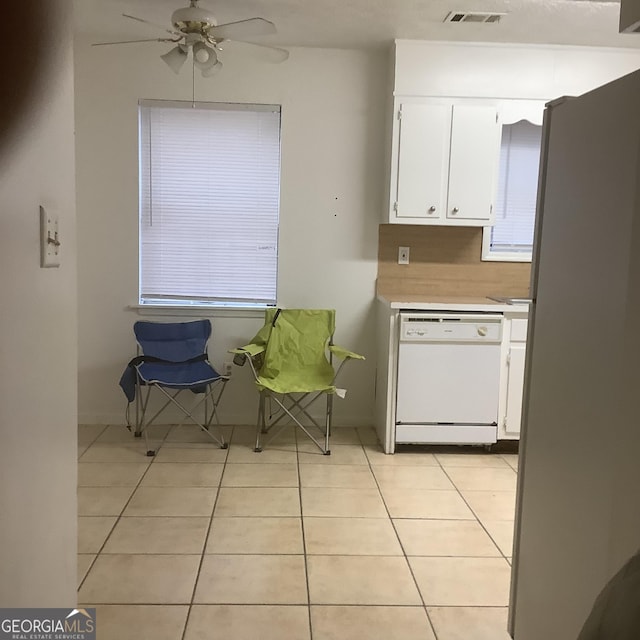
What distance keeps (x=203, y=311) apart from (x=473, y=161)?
1.94 m

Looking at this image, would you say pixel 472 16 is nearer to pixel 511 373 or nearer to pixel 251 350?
pixel 511 373

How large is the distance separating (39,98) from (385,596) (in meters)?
1.91

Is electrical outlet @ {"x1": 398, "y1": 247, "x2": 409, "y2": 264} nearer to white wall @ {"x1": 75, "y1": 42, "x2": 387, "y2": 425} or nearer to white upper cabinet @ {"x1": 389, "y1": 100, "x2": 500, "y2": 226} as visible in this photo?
white wall @ {"x1": 75, "y1": 42, "x2": 387, "y2": 425}

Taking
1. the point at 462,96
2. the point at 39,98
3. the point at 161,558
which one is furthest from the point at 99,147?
the point at 39,98

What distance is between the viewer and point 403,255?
4.16m

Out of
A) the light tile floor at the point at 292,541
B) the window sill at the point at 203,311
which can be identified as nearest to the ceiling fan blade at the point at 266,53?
the window sill at the point at 203,311

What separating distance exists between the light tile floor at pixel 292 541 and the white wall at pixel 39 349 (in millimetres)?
747

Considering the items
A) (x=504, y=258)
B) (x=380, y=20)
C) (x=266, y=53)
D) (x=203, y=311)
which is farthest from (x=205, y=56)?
(x=504, y=258)

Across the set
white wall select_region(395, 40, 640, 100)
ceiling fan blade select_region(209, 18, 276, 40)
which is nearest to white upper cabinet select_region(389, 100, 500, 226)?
white wall select_region(395, 40, 640, 100)

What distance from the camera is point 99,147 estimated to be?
3.99 m

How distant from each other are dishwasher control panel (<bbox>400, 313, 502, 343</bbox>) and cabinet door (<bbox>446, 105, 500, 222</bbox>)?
638 mm

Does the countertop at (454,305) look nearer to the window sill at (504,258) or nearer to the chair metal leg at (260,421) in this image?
the window sill at (504,258)

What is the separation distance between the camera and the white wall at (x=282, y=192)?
13.0 ft

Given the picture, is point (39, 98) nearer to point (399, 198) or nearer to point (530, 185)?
point (399, 198)
